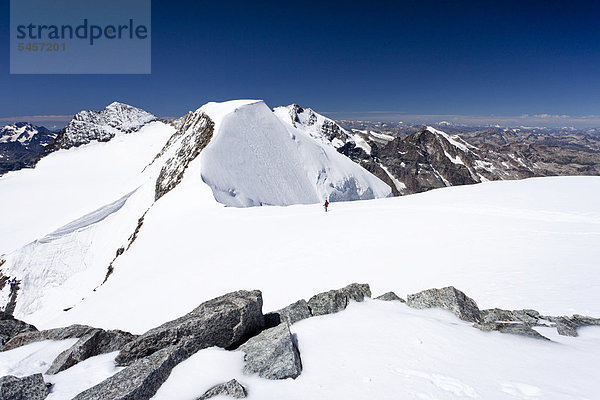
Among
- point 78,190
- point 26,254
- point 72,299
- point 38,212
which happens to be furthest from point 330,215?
point 78,190

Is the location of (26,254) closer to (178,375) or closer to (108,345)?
(108,345)

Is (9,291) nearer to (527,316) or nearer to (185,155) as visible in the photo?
(185,155)

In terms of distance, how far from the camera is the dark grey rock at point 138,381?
3.84m

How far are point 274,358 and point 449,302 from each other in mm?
5018

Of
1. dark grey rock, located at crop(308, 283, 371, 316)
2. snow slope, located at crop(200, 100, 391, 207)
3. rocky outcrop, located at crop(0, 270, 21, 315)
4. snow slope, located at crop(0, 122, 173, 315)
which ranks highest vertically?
snow slope, located at crop(200, 100, 391, 207)

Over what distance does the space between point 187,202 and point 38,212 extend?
4184 cm

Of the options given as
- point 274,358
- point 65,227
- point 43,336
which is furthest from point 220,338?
point 65,227

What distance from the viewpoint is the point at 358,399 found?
386cm

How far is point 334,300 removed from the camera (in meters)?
6.95

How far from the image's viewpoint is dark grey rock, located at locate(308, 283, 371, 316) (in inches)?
268

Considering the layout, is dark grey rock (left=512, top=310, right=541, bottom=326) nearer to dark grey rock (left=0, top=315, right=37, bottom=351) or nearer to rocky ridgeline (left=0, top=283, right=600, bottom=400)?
rocky ridgeline (left=0, top=283, right=600, bottom=400)

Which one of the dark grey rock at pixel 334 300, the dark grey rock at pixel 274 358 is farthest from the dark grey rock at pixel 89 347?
the dark grey rock at pixel 334 300

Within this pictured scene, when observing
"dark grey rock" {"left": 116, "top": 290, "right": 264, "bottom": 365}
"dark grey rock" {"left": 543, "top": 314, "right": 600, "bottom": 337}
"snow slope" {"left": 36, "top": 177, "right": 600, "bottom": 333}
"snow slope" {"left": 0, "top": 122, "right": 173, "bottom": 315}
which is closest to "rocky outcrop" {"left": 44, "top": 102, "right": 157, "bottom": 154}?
"snow slope" {"left": 0, "top": 122, "right": 173, "bottom": 315}

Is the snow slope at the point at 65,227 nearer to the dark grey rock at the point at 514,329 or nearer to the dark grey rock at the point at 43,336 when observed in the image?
the dark grey rock at the point at 43,336
